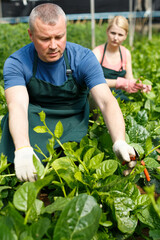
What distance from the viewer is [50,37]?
6.75 feet

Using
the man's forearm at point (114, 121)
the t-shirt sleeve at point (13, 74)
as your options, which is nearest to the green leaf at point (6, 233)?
the man's forearm at point (114, 121)

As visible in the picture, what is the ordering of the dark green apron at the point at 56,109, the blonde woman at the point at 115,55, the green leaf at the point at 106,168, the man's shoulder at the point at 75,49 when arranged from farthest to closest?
the blonde woman at the point at 115,55 → the man's shoulder at the point at 75,49 → the dark green apron at the point at 56,109 → the green leaf at the point at 106,168

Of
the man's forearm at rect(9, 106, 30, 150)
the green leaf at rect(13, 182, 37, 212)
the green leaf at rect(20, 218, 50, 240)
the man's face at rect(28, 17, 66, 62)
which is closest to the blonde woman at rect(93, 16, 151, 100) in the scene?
the man's face at rect(28, 17, 66, 62)

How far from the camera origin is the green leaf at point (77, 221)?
119cm

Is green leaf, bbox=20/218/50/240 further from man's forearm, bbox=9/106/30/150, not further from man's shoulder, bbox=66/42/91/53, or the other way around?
man's shoulder, bbox=66/42/91/53

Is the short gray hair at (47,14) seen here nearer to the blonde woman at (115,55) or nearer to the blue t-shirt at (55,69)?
the blue t-shirt at (55,69)

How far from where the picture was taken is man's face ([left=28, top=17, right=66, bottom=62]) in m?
2.03

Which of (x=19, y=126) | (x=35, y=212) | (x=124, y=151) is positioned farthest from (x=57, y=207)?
(x=19, y=126)

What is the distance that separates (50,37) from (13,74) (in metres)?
0.36

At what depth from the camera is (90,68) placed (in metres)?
2.22

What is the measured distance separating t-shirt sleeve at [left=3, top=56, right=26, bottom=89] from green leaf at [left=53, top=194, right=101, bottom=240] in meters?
1.14

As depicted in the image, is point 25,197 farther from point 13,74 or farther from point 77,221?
point 13,74

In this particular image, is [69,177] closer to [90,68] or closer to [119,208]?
[119,208]

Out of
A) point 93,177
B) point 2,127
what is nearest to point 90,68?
point 2,127
